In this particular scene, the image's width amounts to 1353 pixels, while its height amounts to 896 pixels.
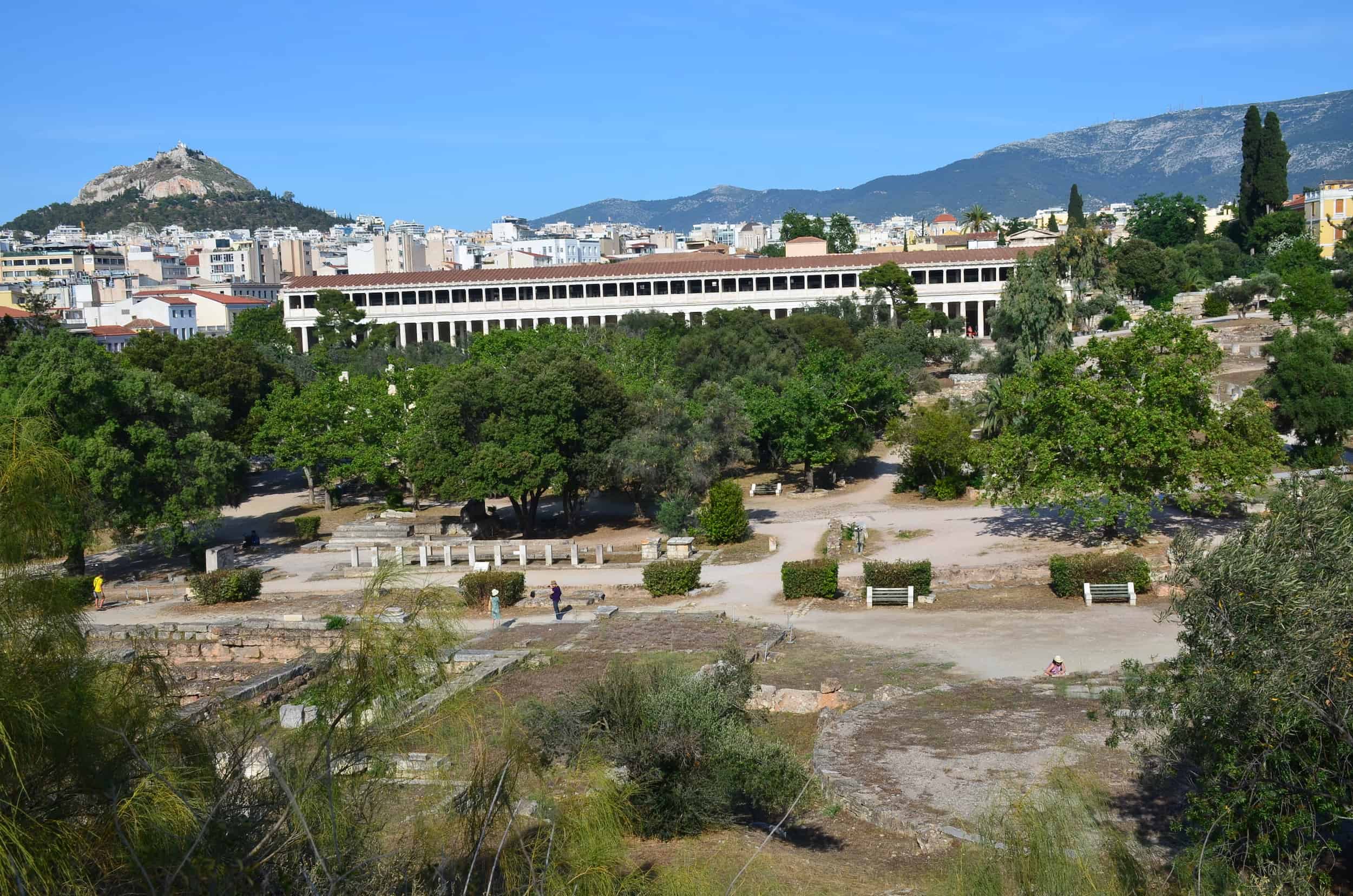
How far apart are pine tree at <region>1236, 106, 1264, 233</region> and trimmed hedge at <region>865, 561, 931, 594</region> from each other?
3034 inches

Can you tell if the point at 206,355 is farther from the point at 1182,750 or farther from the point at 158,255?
the point at 158,255

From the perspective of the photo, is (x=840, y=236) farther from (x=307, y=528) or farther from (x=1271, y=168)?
(x=307, y=528)

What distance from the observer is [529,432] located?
35594 millimetres

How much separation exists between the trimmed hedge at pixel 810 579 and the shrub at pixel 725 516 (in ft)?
19.9

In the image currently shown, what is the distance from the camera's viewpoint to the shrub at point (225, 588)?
3042 cm

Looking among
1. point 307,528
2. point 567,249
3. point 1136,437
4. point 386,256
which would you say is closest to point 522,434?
point 307,528

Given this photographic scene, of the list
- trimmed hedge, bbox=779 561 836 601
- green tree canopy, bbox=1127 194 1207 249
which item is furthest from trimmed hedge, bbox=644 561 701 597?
green tree canopy, bbox=1127 194 1207 249

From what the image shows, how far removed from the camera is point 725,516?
33156 millimetres

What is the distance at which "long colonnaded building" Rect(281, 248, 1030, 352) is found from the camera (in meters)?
93.0

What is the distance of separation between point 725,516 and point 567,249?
505ft

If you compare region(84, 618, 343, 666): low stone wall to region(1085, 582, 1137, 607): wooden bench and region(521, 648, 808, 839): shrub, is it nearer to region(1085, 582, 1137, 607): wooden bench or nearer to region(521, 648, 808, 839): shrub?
region(521, 648, 808, 839): shrub

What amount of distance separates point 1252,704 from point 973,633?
520 inches

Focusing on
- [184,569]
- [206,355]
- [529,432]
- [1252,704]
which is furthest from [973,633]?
[206,355]

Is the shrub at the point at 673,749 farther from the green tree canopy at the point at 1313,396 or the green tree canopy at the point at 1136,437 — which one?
the green tree canopy at the point at 1313,396
